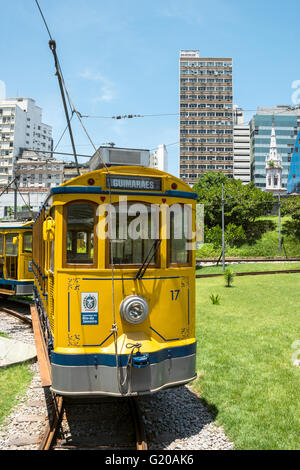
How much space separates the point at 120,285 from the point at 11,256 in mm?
12453

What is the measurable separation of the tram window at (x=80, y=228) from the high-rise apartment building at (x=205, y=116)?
109 metres

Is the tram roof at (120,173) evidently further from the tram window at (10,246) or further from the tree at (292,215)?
the tree at (292,215)

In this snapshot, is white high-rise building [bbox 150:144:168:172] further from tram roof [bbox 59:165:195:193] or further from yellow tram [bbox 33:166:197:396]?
yellow tram [bbox 33:166:197:396]

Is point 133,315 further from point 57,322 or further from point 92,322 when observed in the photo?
point 57,322

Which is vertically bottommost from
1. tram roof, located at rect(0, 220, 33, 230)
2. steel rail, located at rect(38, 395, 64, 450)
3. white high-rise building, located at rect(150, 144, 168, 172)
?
steel rail, located at rect(38, 395, 64, 450)

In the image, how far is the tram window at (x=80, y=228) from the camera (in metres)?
6.12

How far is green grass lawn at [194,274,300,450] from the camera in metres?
6.59

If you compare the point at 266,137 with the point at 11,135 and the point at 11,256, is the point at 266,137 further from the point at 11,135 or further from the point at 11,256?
the point at 11,256

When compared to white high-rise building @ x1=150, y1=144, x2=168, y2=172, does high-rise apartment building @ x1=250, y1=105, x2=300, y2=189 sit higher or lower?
higher

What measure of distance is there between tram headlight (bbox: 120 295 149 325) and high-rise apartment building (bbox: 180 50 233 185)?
4298 inches

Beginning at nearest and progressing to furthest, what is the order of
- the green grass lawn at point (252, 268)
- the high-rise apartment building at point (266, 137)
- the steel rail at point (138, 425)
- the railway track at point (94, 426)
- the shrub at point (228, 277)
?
the steel rail at point (138, 425) < the railway track at point (94, 426) < the shrub at point (228, 277) < the green grass lawn at point (252, 268) < the high-rise apartment building at point (266, 137)

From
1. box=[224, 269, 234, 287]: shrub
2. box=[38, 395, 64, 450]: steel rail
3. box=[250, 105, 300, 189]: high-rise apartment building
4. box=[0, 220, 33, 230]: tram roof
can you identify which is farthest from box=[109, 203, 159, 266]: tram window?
box=[250, 105, 300, 189]: high-rise apartment building

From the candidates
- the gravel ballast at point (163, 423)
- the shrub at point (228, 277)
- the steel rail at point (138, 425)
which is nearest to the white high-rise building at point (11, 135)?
the shrub at point (228, 277)

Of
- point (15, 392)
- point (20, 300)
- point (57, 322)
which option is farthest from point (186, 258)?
point (20, 300)
